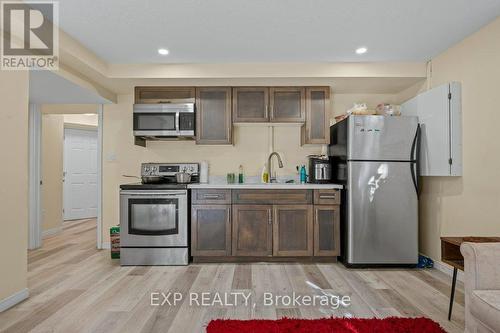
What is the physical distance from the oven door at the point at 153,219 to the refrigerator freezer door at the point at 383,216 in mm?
1945

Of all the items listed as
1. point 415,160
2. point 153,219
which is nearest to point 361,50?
point 415,160

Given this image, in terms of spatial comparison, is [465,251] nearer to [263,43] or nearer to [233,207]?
[233,207]

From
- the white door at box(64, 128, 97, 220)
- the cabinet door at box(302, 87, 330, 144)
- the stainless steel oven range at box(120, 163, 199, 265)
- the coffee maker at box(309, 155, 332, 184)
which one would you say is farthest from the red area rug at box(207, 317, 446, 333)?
the white door at box(64, 128, 97, 220)

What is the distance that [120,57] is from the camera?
10.2 feet

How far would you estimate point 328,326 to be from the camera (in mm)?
1852

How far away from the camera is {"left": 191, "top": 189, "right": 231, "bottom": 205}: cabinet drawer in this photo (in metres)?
3.25

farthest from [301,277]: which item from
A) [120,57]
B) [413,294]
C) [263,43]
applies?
[120,57]

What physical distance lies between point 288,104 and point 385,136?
1211mm

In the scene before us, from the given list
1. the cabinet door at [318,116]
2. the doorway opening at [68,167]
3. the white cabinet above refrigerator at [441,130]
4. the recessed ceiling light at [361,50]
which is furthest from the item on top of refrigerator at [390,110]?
the doorway opening at [68,167]

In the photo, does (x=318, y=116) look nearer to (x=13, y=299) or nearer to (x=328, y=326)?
(x=328, y=326)

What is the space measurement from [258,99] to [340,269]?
88.7 inches

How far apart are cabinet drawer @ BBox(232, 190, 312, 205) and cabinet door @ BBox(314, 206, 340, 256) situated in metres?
0.20

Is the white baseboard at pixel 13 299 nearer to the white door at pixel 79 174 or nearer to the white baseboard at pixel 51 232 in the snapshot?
the white baseboard at pixel 51 232

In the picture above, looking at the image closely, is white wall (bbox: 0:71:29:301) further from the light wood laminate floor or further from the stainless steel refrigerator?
the stainless steel refrigerator
